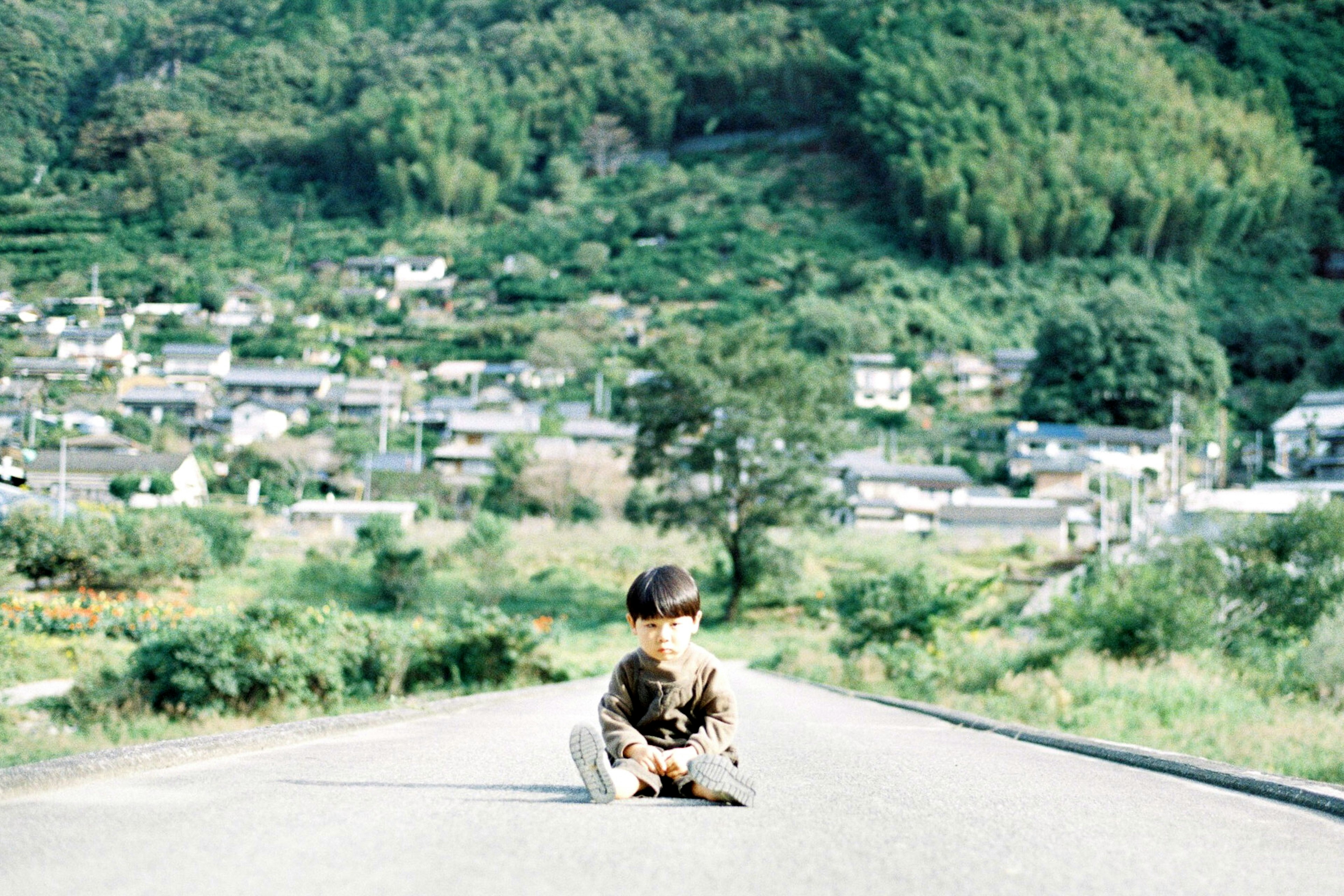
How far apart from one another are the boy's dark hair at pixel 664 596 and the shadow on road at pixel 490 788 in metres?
0.57

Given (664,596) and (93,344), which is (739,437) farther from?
(664,596)

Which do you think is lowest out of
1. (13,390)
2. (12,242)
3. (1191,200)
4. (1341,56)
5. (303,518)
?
(303,518)

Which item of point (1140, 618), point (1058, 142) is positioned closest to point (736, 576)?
point (1140, 618)

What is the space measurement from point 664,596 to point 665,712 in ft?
1.27

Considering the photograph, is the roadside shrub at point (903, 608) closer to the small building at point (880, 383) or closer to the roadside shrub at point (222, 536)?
the roadside shrub at point (222, 536)

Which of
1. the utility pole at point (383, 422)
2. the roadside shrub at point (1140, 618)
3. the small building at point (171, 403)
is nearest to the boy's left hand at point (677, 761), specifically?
the roadside shrub at point (1140, 618)

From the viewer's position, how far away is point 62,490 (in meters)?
23.5

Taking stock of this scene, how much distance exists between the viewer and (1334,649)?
1248cm

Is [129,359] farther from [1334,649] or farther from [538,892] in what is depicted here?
[538,892]

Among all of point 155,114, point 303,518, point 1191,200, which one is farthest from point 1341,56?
point 303,518

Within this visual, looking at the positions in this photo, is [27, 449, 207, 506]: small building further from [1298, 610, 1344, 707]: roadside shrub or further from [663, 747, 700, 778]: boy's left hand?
[663, 747, 700, 778]: boy's left hand

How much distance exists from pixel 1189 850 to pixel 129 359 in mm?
40951

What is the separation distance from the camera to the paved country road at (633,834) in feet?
8.64

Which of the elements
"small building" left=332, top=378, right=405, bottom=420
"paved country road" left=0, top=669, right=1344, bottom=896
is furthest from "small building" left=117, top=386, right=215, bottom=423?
"paved country road" left=0, top=669, right=1344, bottom=896
